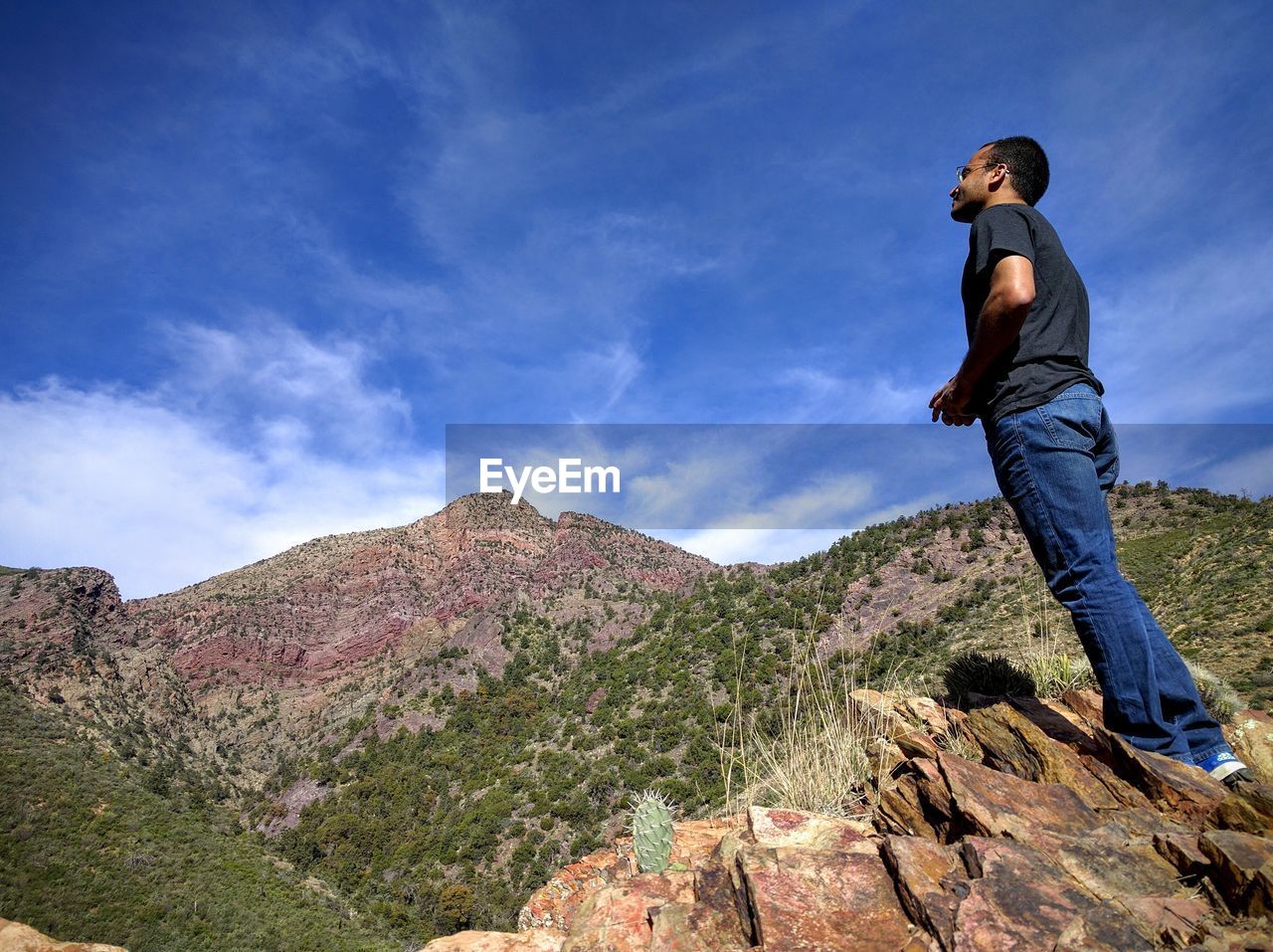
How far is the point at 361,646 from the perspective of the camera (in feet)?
245

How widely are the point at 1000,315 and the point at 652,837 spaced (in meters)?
2.89

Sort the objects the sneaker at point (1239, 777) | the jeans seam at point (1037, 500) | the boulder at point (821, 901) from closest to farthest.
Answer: the boulder at point (821, 901), the sneaker at point (1239, 777), the jeans seam at point (1037, 500)

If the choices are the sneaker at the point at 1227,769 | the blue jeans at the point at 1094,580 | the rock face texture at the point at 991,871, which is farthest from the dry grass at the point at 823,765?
the sneaker at the point at 1227,769

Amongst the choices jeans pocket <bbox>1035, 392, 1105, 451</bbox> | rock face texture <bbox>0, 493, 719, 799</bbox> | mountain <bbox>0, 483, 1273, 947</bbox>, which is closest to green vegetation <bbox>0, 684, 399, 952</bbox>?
mountain <bbox>0, 483, 1273, 947</bbox>

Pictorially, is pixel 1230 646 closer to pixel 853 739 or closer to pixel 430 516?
pixel 853 739

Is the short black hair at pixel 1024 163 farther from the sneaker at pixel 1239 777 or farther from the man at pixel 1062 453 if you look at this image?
the sneaker at pixel 1239 777

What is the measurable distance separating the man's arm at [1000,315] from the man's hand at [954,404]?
3 centimetres

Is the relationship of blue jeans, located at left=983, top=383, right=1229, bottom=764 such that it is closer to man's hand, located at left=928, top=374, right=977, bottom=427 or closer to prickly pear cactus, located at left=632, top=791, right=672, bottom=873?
man's hand, located at left=928, top=374, right=977, bottom=427

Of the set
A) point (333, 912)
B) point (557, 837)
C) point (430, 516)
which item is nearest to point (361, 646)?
point (430, 516)

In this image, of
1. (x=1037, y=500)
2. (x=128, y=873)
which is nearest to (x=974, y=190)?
(x=1037, y=500)

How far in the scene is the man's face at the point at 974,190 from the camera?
3250 mm

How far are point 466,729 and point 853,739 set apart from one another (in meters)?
53.2

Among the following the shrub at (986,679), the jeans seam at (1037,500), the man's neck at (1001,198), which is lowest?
the shrub at (986,679)

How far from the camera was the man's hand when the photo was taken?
3.04 meters
